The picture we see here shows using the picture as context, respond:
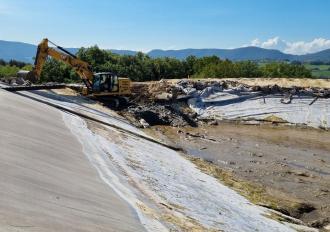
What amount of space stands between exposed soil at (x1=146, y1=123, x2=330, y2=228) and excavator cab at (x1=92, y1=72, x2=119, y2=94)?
565 cm

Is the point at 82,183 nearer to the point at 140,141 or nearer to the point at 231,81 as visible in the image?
the point at 140,141

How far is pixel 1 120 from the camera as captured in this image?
1564cm

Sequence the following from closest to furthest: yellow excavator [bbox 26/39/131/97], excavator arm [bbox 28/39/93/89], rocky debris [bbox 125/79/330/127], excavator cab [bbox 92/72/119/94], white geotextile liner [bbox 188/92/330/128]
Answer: excavator arm [bbox 28/39/93/89]
yellow excavator [bbox 26/39/131/97]
excavator cab [bbox 92/72/119/94]
white geotextile liner [bbox 188/92/330/128]
rocky debris [bbox 125/79/330/127]

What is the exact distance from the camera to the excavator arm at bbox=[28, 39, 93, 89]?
116 feet

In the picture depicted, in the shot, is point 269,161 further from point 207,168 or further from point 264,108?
point 264,108

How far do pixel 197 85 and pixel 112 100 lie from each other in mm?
9526

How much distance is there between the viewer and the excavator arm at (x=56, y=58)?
35375mm

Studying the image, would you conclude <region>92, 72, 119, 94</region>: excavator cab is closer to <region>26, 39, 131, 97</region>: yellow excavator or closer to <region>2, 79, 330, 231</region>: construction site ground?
<region>26, 39, 131, 97</region>: yellow excavator

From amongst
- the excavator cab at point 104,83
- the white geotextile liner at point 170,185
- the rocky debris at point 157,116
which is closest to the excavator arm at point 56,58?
the excavator cab at point 104,83

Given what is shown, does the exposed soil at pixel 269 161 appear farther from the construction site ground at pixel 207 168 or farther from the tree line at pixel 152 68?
the tree line at pixel 152 68

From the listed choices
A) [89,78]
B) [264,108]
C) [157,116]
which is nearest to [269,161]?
[157,116]

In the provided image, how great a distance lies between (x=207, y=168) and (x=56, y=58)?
60.3 feet

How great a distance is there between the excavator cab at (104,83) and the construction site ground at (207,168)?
Result: 1.13m

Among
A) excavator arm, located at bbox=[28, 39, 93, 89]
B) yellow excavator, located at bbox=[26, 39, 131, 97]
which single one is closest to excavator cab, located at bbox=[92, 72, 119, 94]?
yellow excavator, located at bbox=[26, 39, 131, 97]
